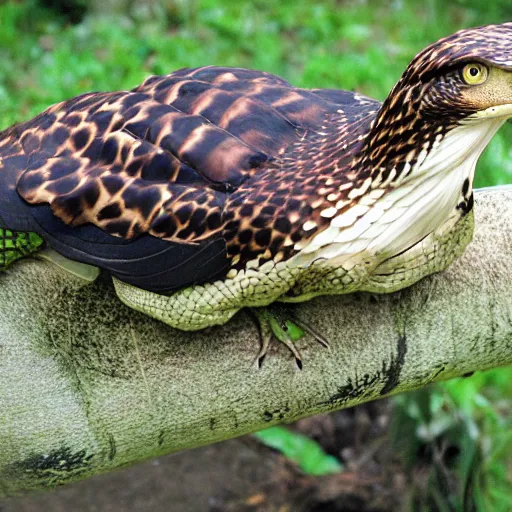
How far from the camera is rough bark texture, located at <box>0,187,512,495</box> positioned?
1839 mm

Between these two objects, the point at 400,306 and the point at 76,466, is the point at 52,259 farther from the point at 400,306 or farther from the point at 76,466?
the point at 400,306

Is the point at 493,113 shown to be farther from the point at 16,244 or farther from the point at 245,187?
the point at 16,244

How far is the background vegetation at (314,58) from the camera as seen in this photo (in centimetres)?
303

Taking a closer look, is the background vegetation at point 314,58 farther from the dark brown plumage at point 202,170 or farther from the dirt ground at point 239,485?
the dark brown plumage at point 202,170

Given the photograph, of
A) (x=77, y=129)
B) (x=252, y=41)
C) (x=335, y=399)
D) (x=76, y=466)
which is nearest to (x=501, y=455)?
(x=335, y=399)

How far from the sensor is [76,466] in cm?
190

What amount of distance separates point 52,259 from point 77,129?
0.28 m

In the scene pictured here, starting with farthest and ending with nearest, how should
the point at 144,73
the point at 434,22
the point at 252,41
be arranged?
the point at 252,41 < the point at 434,22 < the point at 144,73

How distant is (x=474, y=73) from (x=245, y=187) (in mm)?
448

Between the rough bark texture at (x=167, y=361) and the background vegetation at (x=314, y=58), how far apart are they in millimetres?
959

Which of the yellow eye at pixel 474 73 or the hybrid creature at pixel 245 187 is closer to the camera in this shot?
the yellow eye at pixel 474 73

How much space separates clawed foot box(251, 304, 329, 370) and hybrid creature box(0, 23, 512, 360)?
0.09 m

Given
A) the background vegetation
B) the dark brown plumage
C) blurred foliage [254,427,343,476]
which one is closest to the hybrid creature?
the dark brown plumage

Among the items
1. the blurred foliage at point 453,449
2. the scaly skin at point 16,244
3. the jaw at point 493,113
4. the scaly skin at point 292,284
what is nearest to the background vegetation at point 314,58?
the blurred foliage at point 453,449
